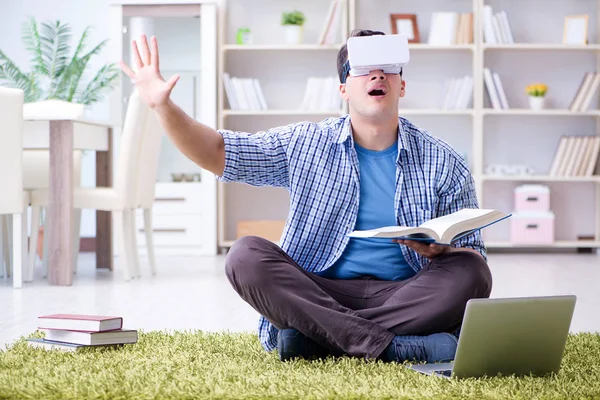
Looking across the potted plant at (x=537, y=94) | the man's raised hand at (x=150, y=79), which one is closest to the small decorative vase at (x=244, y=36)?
the potted plant at (x=537, y=94)

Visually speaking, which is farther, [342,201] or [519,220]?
[519,220]

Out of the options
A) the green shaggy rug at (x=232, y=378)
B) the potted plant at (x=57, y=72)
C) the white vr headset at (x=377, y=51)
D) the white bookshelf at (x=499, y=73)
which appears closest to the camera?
the green shaggy rug at (x=232, y=378)

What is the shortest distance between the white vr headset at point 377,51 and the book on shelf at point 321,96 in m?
3.93

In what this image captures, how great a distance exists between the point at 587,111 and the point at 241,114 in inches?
88.9

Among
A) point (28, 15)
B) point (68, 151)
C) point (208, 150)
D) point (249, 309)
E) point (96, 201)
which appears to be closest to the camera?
point (208, 150)

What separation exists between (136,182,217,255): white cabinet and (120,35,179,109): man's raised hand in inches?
164

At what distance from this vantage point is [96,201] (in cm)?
420

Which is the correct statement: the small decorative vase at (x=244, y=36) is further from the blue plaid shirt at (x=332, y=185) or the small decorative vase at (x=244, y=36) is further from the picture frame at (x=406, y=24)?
the blue plaid shirt at (x=332, y=185)

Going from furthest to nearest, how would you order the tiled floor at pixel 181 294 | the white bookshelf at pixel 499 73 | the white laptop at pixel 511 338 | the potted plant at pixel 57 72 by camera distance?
the white bookshelf at pixel 499 73
the potted plant at pixel 57 72
the tiled floor at pixel 181 294
the white laptop at pixel 511 338

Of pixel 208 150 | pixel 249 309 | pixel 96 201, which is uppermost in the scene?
pixel 208 150

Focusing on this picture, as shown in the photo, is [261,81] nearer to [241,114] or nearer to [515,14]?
[241,114]

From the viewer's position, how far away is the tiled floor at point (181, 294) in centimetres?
274

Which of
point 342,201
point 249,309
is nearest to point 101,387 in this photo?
point 342,201

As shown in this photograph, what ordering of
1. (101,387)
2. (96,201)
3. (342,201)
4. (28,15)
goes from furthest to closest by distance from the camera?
(28,15) → (96,201) → (342,201) → (101,387)
